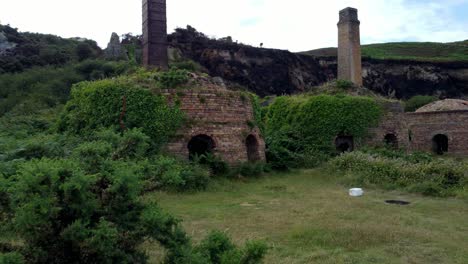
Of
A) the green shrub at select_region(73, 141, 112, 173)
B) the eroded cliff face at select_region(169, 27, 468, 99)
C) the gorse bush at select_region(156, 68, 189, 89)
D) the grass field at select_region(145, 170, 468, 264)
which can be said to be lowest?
the grass field at select_region(145, 170, 468, 264)

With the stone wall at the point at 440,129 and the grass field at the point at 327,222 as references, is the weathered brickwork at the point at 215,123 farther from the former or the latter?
the stone wall at the point at 440,129

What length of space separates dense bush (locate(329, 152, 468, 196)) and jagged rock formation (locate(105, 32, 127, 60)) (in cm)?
2922

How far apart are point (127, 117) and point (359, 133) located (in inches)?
Answer: 387

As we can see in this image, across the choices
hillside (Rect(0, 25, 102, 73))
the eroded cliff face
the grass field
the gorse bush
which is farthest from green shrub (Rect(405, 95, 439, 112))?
the gorse bush

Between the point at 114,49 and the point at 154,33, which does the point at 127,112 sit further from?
the point at 114,49

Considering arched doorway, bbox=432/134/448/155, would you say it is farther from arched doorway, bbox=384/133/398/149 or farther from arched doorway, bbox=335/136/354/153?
arched doorway, bbox=335/136/354/153

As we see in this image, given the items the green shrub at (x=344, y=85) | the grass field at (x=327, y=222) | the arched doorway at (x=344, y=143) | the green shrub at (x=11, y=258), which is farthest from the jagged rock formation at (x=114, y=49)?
the green shrub at (x=11, y=258)

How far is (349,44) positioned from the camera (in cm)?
2464

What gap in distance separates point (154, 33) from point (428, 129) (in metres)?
16.6

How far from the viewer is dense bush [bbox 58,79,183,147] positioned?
11.7 meters

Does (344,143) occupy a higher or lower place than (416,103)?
lower

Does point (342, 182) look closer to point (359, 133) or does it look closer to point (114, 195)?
point (359, 133)

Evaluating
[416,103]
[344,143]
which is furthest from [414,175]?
[416,103]

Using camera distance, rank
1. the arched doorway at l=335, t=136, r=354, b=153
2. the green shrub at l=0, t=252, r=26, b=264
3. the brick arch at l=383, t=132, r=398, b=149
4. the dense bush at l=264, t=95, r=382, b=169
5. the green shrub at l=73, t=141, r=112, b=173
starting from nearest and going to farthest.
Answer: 1. the green shrub at l=0, t=252, r=26, b=264
2. the green shrub at l=73, t=141, r=112, b=173
3. the dense bush at l=264, t=95, r=382, b=169
4. the arched doorway at l=335, t=136, r=354, b=153
5. the brick arch at l=383, t=132, r=398, b=149
